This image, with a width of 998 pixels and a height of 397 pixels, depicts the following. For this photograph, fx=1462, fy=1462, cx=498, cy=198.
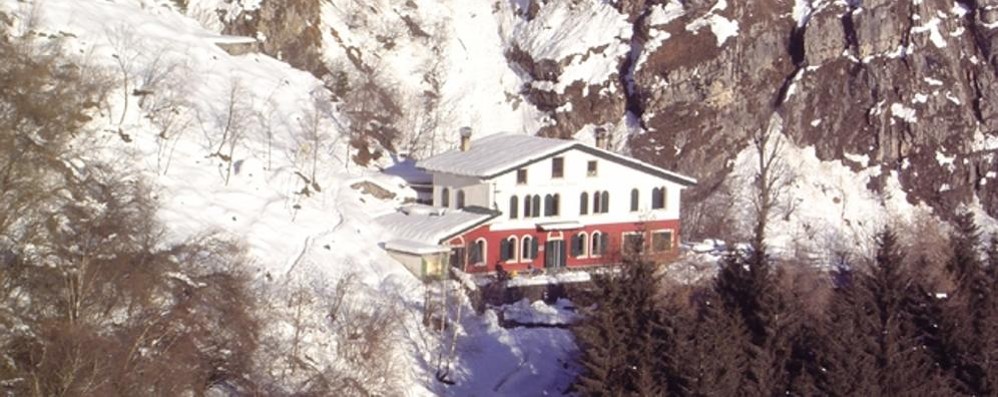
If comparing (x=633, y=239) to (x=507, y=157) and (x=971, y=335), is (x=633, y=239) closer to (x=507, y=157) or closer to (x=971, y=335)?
(x=507, y=157)

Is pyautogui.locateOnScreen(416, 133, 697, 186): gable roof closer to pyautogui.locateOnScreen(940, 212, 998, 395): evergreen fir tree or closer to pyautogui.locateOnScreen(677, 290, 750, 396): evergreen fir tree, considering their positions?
pyautogui.locateOnScreen(940, 212, 998, 395): evergreen fir tree

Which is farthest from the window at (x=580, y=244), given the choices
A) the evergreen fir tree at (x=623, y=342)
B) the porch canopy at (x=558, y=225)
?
the evergreen fir tree at (x=623, y=342)

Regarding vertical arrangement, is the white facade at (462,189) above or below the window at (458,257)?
above

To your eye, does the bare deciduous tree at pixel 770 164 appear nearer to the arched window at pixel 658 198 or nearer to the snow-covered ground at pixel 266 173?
the arched window at pixel 658 198

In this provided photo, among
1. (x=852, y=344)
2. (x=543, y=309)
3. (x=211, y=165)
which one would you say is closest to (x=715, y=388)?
(x=852, y=344)

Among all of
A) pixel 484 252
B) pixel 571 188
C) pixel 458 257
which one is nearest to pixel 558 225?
Result: pixel 571 188
